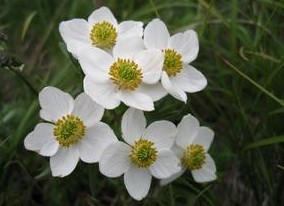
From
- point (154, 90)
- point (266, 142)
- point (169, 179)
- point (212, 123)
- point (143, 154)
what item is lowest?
point (212, 123)

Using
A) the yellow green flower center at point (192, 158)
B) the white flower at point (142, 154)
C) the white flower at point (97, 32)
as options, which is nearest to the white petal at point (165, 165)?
the white flower at point (142, 154)

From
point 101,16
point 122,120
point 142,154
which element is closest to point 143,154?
point 142,154

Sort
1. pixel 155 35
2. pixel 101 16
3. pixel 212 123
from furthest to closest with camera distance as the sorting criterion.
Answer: pixel 212 123, pixel 101 16, pixel 155 35

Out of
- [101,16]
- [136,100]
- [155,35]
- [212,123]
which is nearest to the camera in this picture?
[136,100]

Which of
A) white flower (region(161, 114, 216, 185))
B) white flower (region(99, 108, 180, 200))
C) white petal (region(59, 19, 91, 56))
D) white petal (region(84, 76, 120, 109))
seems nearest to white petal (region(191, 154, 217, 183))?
white flower (region(161, 114, 216, 185))

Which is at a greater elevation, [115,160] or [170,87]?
[170,87]

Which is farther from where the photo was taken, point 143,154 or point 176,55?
point 176,55

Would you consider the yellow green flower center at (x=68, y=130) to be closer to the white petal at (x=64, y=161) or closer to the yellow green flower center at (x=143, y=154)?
the white petal at (x=64, y=161)

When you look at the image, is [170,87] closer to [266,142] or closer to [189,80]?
[189,80]
